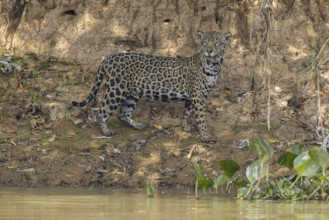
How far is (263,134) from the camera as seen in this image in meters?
17.8

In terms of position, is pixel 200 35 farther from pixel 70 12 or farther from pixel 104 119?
pixel 70 12

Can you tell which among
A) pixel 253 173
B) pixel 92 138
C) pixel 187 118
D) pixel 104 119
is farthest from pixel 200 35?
pixel 253 173

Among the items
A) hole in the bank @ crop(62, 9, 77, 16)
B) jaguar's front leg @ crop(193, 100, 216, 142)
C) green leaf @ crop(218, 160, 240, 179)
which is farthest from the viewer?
hole in the bank @ crop(62, 9, 77, 16)

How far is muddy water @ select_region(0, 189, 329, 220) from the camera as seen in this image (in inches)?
478

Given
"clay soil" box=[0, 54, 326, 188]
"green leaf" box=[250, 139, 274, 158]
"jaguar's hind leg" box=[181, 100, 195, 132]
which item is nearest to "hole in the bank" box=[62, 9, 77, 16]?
"clay soil" box=[0, 54, 326, 188]

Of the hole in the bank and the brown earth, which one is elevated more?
the hole in the bank

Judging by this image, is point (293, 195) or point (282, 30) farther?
point (282, 30)

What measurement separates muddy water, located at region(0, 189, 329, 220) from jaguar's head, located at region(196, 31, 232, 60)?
3.44m

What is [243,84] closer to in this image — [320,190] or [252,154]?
[252,154]

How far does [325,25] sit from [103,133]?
4.32 metres

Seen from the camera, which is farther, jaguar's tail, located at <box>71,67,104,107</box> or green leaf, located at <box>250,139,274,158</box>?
jaguar's tail, located at <box>71,67,104,107</box>

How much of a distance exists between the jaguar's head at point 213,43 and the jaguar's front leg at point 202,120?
74cm

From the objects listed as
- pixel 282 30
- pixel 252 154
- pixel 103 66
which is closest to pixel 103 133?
pixel 103 66

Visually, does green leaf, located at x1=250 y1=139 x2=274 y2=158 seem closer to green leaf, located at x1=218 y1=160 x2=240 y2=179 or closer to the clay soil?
green leaf, located at x1=218 y1=160 x2=240 y2=179
